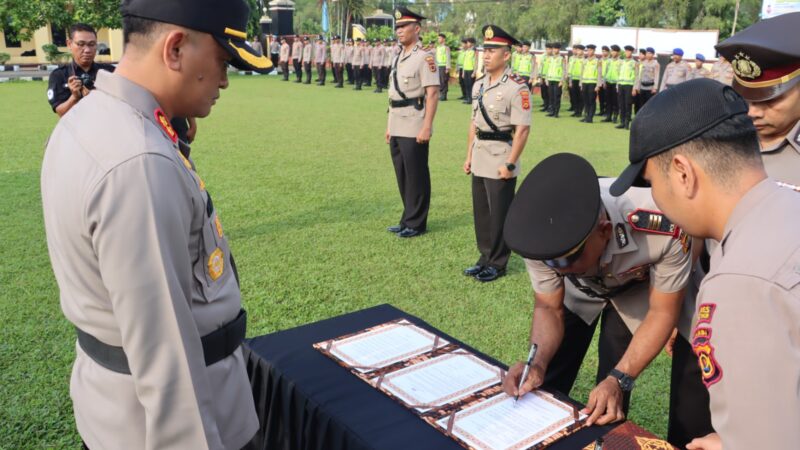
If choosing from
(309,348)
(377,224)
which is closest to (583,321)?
(309,348)

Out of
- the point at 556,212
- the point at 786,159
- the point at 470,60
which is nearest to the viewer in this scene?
the point at 556,212

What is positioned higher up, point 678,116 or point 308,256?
point 678,116

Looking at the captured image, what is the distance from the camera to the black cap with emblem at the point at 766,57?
2.03 meters

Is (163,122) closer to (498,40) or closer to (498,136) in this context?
(498,136)

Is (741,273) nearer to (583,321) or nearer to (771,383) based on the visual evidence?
(771,383)

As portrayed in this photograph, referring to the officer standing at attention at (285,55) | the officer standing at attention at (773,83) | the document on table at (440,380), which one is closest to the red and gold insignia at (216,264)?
the document on table at (440,380)

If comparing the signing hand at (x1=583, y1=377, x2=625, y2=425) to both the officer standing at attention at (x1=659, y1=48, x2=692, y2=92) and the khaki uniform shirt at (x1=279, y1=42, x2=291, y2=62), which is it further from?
the khaki uniform shirt at (x1=279, y1=42, x2=291, y2=62)

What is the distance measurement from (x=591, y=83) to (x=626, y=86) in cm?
100

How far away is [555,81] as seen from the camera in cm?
1574

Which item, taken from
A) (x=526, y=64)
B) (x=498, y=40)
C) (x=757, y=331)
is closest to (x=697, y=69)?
(x=526, y=64)

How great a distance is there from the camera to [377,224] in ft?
19.7

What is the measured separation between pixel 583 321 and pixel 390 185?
531cm

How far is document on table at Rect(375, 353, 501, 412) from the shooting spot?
5.91 ft

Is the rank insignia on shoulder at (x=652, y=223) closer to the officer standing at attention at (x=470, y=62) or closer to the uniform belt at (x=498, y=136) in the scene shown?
the uniform belt at (x=498, y=136)
